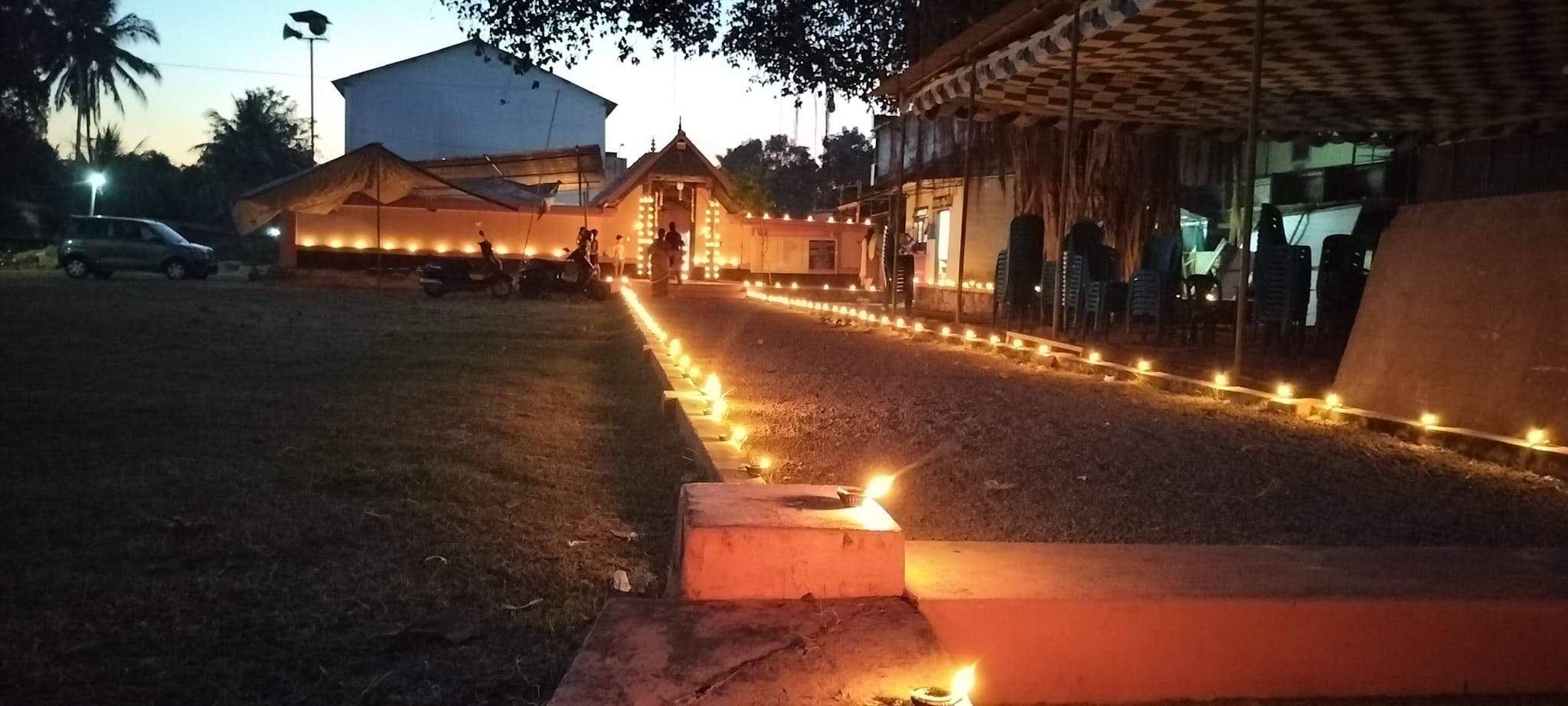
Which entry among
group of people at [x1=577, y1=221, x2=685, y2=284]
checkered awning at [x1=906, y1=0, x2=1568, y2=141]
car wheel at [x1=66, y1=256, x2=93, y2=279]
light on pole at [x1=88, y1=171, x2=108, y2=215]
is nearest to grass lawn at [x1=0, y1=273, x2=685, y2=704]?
checkered awning at [x1=906, y1=0, x2=1568, y2=141]

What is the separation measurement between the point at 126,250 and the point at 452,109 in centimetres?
1566

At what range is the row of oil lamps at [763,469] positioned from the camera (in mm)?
2100

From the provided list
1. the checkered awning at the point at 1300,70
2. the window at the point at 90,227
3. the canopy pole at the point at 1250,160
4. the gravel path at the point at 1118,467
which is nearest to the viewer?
the gravel path at the point at 1118,467

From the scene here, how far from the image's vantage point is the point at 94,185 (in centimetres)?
3988

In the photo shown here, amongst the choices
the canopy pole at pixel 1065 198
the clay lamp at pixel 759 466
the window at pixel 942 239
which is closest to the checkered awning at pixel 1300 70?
the canopy pole at pixel 1065 198

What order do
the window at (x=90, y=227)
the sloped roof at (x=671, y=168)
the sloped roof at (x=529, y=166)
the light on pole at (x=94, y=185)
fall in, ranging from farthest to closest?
the light on pole at (x=94, y=185), the sloped roof at (x=671, y=168), the sloped roof at (x=529, y=166), the window at (x=90, y=227)

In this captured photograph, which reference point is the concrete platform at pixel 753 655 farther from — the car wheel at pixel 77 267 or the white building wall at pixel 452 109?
the white building wall at pixel 452 109

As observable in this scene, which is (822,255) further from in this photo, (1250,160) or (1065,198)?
(1250,160)

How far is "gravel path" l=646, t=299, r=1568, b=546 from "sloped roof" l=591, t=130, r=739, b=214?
19.6m

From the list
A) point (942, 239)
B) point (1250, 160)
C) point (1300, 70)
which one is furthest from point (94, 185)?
point (1250, 160)

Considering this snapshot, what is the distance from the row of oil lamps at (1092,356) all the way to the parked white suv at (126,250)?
554 inches

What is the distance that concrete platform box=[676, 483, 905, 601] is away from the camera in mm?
2613

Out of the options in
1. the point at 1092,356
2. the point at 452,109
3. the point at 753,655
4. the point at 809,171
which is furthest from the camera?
the point at 809,171

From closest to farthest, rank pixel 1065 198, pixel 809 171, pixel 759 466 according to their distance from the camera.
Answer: pixel 759 466 < pixel 1065 198 < pixel 809 171
